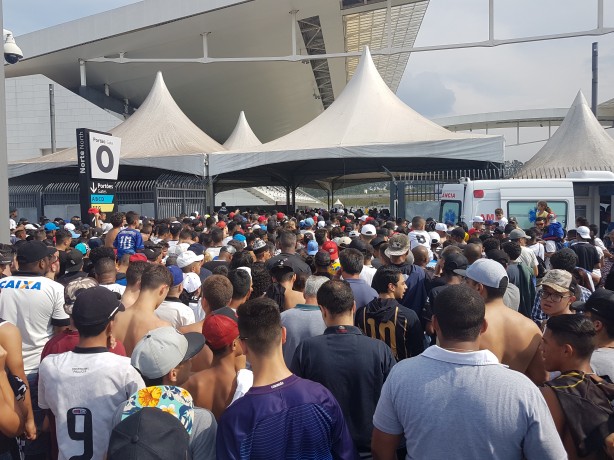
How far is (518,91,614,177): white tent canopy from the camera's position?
785 inches

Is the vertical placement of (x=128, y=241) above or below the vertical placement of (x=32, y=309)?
above

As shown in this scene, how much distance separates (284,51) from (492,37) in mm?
15813

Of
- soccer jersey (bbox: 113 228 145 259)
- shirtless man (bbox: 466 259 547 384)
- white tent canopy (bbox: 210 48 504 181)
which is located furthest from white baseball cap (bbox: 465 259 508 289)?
white tent canopy (bbox: 210 48 504 181)

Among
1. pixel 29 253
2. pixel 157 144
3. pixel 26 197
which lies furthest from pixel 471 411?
pixel 26 197

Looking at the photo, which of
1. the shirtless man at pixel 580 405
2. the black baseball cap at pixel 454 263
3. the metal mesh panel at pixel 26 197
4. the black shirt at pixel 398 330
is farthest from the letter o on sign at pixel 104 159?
the shirtless man at pixel 580 405

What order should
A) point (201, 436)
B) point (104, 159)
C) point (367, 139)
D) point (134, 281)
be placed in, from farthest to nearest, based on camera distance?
point (367, 139) < point (104, 159) < point (134, 281) < point (201, 436)

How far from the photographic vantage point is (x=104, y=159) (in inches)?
450

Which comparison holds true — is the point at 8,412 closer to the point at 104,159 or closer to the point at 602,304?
the point at 602,304

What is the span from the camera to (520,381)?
2.03 meters

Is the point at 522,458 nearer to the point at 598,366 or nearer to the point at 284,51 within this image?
the point at 598,366

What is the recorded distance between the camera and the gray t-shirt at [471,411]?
6.55ft

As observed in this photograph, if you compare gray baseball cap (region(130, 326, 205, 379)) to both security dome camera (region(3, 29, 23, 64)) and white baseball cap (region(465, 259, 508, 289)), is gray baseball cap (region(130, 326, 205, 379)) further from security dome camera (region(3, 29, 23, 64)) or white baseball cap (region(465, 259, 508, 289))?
security dome camera (region(3, 29, 23, 64))

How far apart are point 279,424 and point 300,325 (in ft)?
5.13

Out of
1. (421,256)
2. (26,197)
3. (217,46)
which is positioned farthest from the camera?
(217,46)
